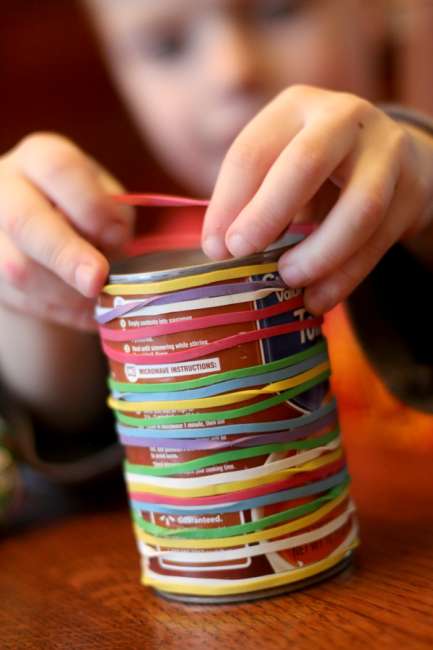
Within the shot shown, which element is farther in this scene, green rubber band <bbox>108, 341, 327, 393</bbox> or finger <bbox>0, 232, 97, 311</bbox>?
finger <bbox>0, 232, 97, 311</bbox>

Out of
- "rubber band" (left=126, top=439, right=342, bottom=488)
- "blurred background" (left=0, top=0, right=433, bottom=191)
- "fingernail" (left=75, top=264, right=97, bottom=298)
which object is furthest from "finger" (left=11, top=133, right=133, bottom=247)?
"blurred background" (left=0, top=0, right=433, bottom=191)

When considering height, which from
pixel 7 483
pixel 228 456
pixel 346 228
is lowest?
pixel 7 483

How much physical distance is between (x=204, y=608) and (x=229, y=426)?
10cm

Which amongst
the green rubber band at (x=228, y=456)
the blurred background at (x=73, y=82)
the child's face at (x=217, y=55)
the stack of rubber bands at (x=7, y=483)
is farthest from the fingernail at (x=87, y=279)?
the blurred background at (x=73, y=82)

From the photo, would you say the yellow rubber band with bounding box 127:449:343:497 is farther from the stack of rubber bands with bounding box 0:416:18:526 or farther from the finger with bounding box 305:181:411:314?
the stack of rubber bands with bounding box 0:416:18:526

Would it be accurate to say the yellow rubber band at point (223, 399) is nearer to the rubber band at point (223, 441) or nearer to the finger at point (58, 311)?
the rubber band at point (223, 441)

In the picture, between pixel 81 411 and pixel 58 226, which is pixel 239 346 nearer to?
pixel 58 226

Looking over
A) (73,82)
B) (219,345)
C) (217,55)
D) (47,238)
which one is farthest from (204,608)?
(73,82)

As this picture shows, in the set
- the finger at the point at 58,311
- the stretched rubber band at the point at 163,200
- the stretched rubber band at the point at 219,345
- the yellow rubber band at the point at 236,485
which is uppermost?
the stretched rubber band at the point at 163,200

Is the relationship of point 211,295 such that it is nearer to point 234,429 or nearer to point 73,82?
point 234,429

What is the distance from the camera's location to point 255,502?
1.38 feet

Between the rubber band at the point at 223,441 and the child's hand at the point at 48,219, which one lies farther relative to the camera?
the child's hand at the point at 48,219

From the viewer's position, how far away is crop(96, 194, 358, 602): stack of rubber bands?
0.41 metres

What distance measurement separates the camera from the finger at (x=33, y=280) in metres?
0.58
